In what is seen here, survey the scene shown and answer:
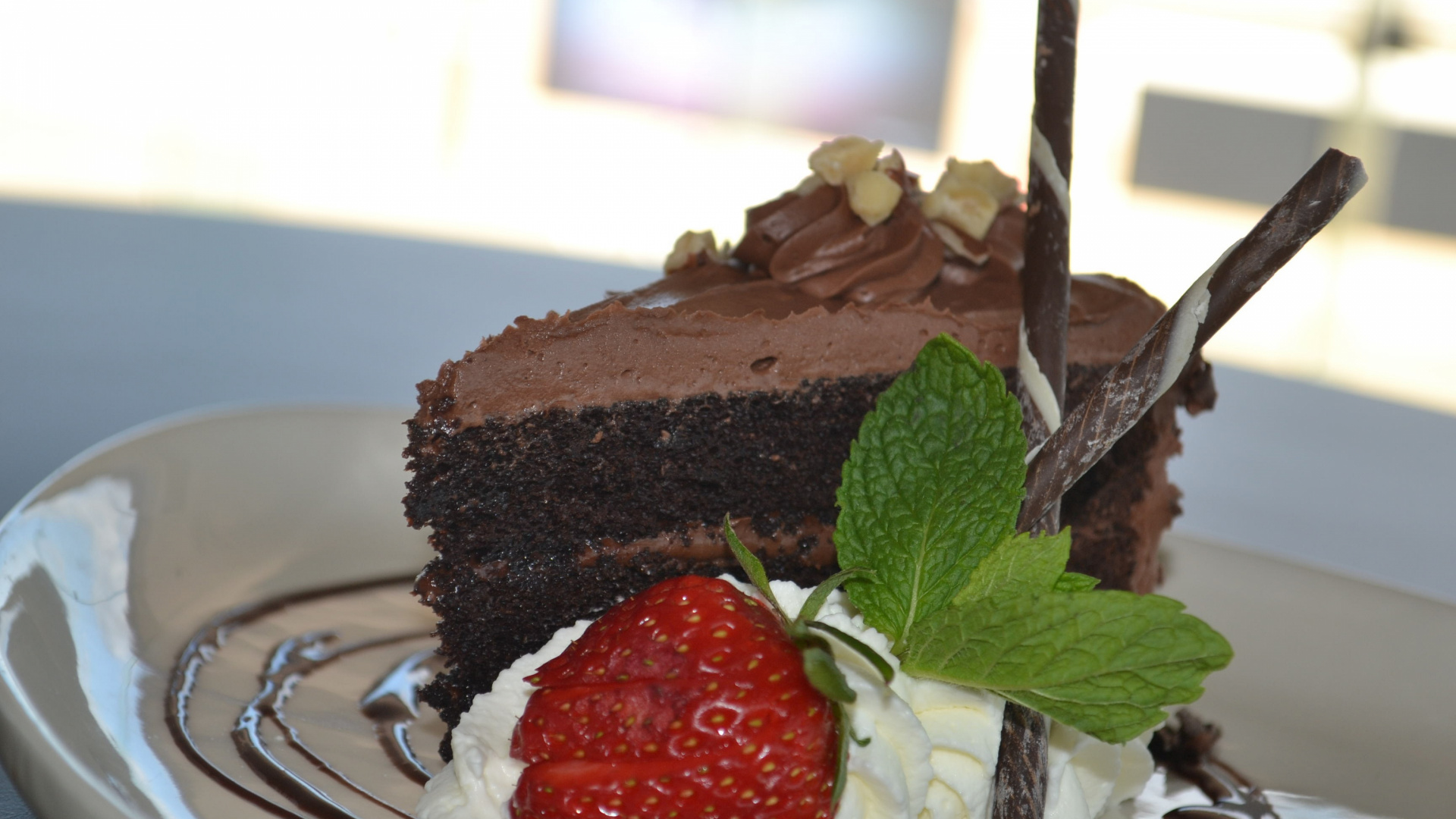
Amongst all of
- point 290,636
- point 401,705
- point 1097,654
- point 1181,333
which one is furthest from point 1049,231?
point 290,636

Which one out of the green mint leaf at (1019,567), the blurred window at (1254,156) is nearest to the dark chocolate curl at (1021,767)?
the green mint leaf at (1019,567)

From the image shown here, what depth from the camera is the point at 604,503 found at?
5.61 ft

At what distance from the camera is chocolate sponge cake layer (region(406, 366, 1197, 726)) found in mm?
1639

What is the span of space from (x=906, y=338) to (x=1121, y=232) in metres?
3.63

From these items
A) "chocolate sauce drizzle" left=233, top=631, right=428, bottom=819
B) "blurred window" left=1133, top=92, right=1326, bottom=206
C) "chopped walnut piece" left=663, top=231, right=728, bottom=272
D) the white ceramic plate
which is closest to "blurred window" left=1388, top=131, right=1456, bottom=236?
"blurred window" left=1133, top=92, right=1326, bottom=206

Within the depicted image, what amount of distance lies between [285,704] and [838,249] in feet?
3.04

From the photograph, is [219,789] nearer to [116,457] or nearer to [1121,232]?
[116,457]

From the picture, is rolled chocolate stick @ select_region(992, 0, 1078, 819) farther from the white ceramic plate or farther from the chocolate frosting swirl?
the white ceramic plate

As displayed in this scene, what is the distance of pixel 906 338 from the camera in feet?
5.91

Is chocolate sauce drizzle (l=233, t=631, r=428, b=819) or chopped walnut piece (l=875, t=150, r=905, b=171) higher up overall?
chopped walnut piece (l=875, t=150, r=905, b=171)

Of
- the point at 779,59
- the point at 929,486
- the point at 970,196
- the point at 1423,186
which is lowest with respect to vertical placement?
Answer: the point at 929,486

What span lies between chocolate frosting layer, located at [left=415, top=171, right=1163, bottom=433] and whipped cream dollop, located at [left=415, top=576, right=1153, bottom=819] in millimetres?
310

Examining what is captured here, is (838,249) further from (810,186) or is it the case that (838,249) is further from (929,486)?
(929,486)

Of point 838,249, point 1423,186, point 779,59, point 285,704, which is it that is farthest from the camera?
point 779,59
